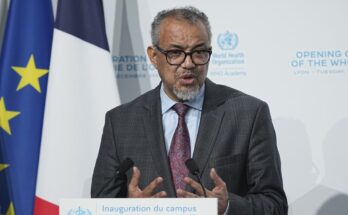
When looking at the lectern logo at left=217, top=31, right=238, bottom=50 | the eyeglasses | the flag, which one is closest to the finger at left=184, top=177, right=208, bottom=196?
the eyeglasses

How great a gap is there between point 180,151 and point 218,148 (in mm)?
166

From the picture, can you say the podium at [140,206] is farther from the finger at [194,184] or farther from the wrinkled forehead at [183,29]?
the wrinkled forehead at [183,29]

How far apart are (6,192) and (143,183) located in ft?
4.69

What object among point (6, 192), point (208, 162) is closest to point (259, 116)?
point (208, 162)

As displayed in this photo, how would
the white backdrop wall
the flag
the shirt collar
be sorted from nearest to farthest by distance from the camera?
the shirt collar < the flag < the white backdrop wall

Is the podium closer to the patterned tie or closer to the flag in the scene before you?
the patterned tie

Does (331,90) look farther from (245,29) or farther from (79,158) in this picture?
(79,158)

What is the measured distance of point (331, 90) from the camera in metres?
3.43

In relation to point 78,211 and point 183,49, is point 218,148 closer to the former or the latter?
point 183,49

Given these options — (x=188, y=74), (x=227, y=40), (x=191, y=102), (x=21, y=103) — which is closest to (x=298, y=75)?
(x=227, y=40)

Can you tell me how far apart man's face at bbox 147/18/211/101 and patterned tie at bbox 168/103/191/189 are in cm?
12

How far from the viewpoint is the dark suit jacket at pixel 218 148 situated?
7.68 ft

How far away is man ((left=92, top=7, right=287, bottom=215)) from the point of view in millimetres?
2352

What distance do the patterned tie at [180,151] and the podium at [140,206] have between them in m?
0.67
